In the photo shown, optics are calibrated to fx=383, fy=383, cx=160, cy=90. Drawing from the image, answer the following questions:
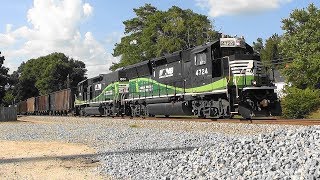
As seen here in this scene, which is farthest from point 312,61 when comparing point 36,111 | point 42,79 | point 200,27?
point 42,79

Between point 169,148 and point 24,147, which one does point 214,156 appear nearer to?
point 169,148

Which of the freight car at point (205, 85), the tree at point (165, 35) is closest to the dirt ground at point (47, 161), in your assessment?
the freight car at point (205, 85)

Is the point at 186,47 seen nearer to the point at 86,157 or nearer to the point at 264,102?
the point at 264,102

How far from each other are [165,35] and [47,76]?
50.6 m

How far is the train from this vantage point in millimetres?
17891

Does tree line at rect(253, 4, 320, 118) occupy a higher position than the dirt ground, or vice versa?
tree line at rect(253, 4, 320, 118)

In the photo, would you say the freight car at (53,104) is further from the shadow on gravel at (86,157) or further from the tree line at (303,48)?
the shadow on gravel at (86,157)

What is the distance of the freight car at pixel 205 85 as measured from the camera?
17.9 m

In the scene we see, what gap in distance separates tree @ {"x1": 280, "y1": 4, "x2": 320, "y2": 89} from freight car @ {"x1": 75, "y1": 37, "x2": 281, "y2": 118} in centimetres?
2191

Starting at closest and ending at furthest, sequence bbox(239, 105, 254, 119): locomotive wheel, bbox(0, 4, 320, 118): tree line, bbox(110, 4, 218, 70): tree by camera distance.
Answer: bbox(239, 105, 254, 119): locomotive wheel < bbox(0, 4, 320, 118): tree line < bbox(110, 4, 218, 70): tree

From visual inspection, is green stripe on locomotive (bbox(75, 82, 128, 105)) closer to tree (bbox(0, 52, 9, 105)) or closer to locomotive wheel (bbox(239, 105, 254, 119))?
locomotive wheel (bbox(239, 105, 254, 119))

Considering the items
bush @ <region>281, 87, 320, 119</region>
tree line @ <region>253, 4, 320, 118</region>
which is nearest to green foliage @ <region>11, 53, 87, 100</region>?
tree line @ <region>253, 4, 320, 118</region>

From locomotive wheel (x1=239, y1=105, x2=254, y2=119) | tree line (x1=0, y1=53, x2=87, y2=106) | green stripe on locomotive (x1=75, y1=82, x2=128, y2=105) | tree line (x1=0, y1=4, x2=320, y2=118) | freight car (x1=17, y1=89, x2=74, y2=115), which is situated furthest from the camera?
tree line (x1=0, y1=53, x2=87, y2=106)

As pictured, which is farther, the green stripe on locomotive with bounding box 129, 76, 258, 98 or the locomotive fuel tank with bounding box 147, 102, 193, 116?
the locomotive fuel tank with bounding box 147, 102, 193, 116
